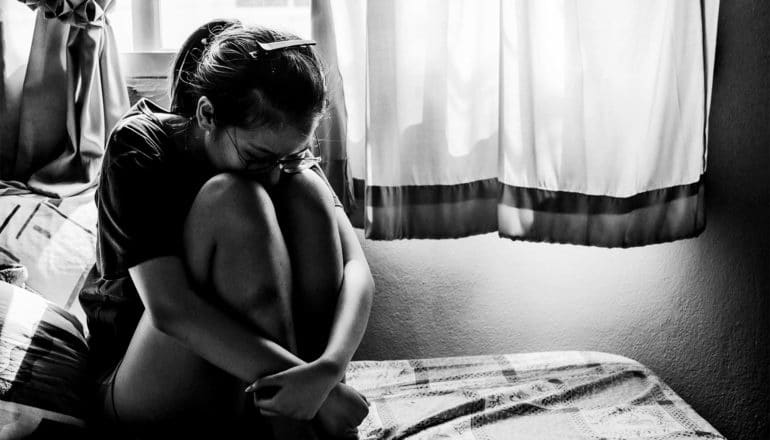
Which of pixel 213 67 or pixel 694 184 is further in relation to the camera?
pixel 694 184

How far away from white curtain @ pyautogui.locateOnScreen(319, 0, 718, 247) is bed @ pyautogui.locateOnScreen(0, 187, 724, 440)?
277mm

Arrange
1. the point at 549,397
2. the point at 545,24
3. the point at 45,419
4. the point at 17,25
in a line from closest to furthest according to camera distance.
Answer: the point at 45,419 → the point at 549,397 → the point at 545,24 → the point at 17,25

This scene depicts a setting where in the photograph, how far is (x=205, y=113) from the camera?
0.99 m

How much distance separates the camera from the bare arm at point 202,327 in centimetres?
94

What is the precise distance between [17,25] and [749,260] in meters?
1.60

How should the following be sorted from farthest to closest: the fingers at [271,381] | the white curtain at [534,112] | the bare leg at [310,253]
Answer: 1. the white curtain at [534,112]
2. the bare leg at [310,253]
3. the fingers at [271,381]

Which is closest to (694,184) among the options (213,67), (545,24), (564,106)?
(564,106)

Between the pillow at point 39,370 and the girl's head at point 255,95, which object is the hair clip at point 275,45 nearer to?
the girl's head at point 255,95

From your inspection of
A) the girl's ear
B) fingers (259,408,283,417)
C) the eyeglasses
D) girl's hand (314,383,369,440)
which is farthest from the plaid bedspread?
the girl's ear

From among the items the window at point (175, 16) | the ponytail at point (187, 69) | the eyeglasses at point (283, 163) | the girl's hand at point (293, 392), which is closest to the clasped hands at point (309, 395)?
the girl's hand at point (293, 392)

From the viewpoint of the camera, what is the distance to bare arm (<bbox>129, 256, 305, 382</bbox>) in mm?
945

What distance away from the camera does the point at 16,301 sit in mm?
1064

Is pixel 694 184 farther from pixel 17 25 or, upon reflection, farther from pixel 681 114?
pixel 17 25

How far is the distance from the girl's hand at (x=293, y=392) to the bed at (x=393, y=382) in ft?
0.69
